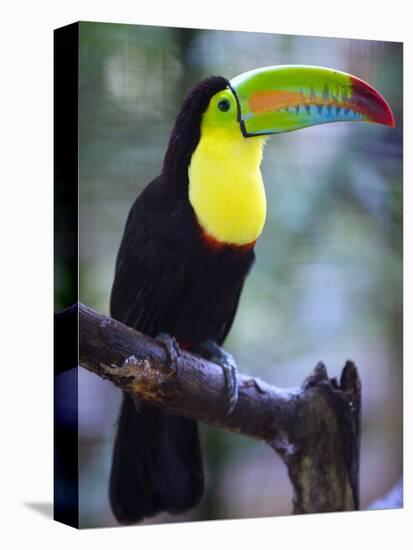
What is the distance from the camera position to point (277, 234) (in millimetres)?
5410

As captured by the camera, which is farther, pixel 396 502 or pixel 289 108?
pixel 396 502

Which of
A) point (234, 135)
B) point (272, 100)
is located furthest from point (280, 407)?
point (272, 100)

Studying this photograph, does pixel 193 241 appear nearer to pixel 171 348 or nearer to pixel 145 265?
pixel 145 265

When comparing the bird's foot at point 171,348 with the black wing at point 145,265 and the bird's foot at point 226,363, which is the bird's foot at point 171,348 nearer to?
the black wing at point 145,265

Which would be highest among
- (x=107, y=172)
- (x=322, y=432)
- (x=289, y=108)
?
(x=289, y=108)

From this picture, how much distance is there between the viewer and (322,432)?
5.56 m

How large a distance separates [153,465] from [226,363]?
521 millimetres

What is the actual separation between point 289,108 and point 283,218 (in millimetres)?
485

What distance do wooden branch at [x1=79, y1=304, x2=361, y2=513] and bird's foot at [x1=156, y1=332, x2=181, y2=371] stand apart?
0.01 meters

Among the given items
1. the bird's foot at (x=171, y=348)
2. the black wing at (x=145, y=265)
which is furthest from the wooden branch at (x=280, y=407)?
the black wing at (x=145, y=265)

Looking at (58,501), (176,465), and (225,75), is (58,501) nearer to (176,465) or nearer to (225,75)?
(176,465)

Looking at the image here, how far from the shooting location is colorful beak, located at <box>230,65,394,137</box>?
17.0 feet

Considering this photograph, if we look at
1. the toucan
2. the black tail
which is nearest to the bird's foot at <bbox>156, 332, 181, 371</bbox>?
the toucan

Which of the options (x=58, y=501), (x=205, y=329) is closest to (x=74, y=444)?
(x=58, y=501)
